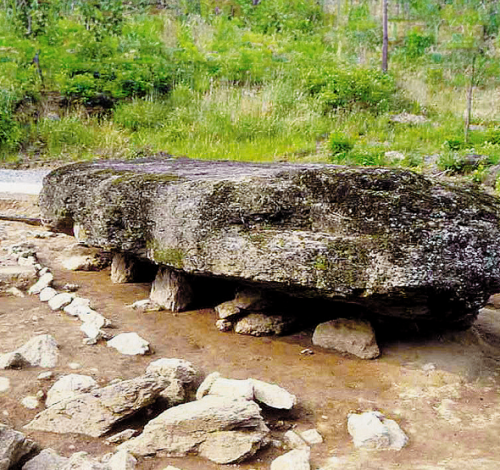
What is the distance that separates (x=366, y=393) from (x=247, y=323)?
3.24ft

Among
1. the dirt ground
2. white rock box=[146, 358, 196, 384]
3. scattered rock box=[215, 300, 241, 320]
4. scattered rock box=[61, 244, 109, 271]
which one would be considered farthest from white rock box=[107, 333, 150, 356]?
scattered rock box=[61, 244, 109, 271]

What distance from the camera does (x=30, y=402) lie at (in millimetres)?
2951

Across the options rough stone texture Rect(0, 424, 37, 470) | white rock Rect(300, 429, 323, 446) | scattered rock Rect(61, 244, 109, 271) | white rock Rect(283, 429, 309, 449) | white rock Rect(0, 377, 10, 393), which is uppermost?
rough stone texture Rect(0, 424, 37, 470)

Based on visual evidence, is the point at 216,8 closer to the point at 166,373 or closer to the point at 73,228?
the point at 73,228

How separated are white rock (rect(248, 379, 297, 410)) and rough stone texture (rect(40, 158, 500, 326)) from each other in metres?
0.59

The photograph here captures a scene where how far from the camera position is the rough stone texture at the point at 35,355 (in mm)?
3270

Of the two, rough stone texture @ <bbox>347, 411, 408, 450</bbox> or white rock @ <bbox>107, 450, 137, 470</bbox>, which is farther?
rough stone texture @ <bbox>347, 411, 408, 450</bbox>

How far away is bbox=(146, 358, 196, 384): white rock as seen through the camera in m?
3.06

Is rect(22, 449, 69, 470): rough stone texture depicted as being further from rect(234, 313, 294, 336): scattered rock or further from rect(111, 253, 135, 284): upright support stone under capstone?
rect(111, 253, 135, 284): upright support stone under capstone

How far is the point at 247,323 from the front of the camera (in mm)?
3875

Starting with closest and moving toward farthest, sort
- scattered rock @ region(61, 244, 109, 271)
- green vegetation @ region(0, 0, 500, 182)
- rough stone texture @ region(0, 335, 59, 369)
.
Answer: rough stone texture @ region(0, 335, 59, 369)
scattered rock @ region(61, 244, 109, 271)
green vegetation @ region(0, 0, 500, 182)

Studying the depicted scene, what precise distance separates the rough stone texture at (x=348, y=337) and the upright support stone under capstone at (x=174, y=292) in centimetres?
98

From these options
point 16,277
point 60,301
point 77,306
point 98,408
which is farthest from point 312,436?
point 16,277

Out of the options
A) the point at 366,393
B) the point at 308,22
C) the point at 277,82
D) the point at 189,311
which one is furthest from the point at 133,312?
the point at 308,22
